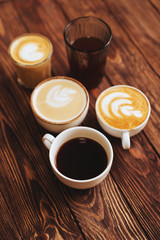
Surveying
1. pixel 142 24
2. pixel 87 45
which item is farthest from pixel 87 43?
pixel 142 24

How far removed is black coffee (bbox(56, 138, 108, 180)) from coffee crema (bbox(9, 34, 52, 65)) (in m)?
0.39

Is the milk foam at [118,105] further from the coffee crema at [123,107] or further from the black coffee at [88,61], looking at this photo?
the black coffee at [88,61]

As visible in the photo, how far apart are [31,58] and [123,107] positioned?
43cm

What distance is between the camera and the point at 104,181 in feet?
2.88

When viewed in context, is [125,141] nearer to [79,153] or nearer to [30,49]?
[79,153]

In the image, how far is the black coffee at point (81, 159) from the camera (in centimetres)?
83

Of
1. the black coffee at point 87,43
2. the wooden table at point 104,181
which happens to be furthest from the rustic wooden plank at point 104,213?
the black coffee at point 87,43

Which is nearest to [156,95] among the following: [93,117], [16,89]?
Result: [93,117]

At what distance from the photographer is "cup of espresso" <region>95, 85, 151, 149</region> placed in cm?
90

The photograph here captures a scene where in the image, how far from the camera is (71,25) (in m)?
1.03

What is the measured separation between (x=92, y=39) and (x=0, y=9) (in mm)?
579

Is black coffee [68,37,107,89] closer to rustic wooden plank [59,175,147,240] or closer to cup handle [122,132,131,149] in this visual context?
cup handle [122,132,131,149]

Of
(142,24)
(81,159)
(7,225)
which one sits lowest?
(7,225)

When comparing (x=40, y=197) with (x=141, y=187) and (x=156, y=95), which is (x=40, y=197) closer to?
(x=141, y=187)
